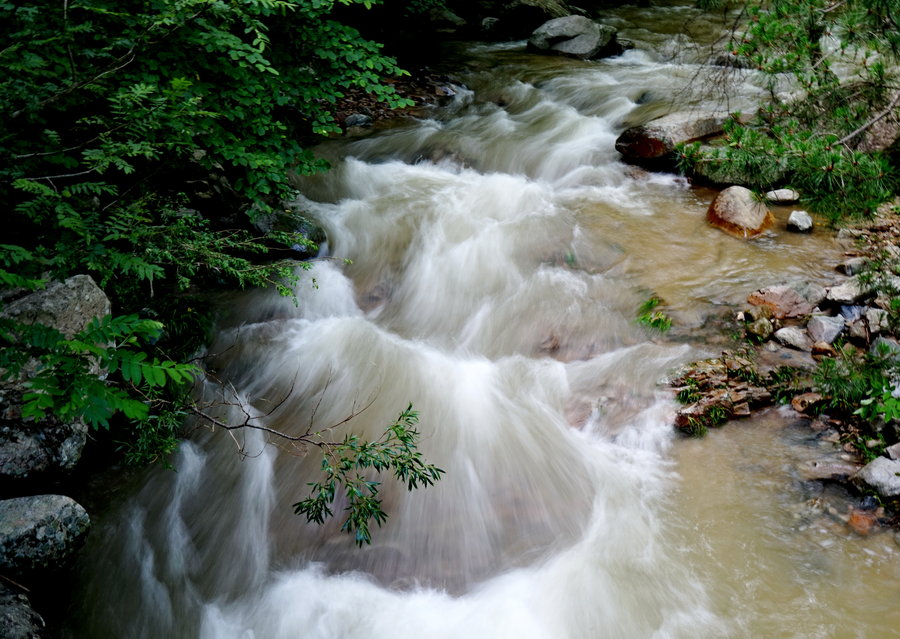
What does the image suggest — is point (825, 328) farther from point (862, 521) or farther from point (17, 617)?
point (17, 617)

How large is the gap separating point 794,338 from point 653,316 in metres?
1.13

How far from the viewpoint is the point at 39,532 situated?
318 centimetres

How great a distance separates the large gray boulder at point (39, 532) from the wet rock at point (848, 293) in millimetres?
5885

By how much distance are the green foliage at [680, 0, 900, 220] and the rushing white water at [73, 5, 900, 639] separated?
1770 millimetres

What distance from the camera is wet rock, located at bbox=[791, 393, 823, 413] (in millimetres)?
4156

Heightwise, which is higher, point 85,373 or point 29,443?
point 85,373

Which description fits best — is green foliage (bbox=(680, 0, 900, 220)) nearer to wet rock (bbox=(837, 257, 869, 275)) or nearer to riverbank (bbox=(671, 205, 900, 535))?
riverbank (bbox=(671, 205, 900, 535))

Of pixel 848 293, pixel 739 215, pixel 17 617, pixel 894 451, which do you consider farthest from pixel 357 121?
pixel 894 451

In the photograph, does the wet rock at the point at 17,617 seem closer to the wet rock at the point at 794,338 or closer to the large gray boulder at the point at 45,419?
the large gray boulder at the point at 45,419

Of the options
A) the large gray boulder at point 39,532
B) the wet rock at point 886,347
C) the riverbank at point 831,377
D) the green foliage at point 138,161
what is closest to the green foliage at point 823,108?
the wet rock at point 886,347

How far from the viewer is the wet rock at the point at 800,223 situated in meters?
6.03

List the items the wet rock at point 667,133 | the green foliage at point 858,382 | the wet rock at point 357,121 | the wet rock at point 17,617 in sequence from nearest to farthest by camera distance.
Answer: the wet rock at point 17,617 < the green foliage at point 858,382 < the wet rock at point 667,133 < the wet rock at point 357,121

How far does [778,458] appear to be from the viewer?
3922 mm

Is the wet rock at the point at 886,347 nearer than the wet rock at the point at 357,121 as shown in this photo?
Yes
